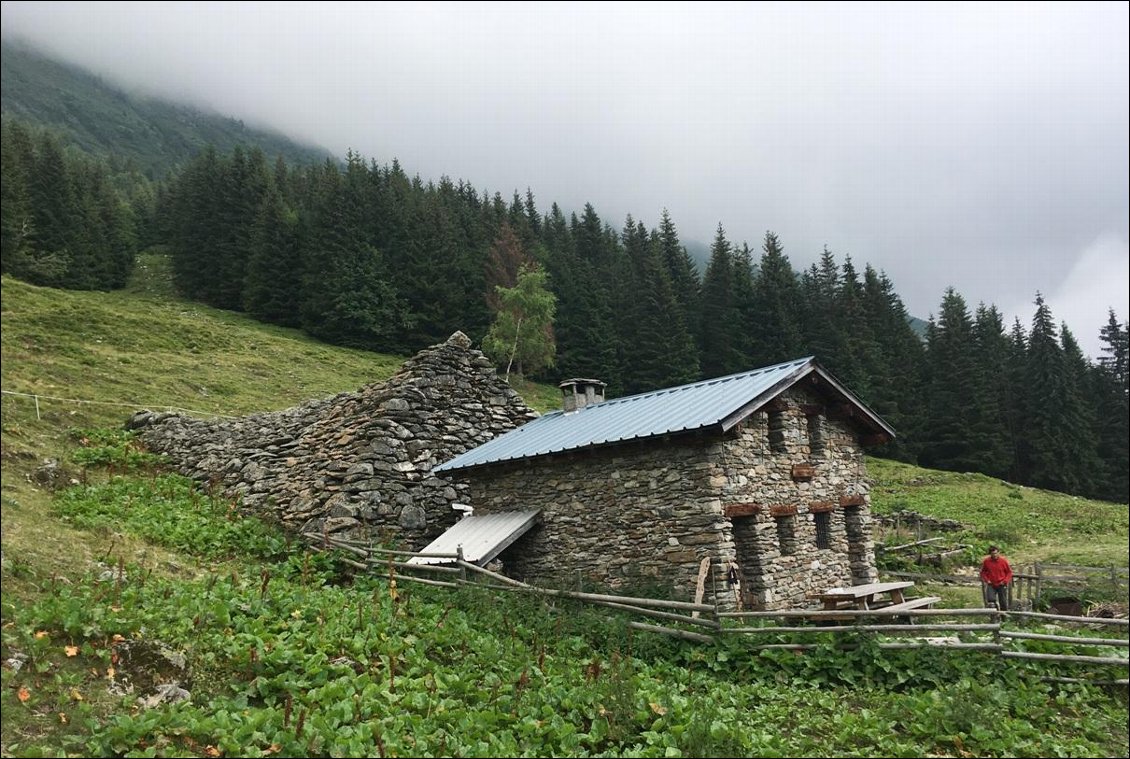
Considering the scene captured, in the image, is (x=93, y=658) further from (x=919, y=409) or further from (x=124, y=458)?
(x=919, y=409)

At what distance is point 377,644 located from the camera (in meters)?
9.02

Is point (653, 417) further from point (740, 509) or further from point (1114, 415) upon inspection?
point (1114, 415)

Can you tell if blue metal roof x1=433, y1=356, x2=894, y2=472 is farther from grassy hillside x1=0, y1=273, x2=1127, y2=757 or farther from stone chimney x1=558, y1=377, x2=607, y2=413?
grassy hillside x1=0, y1=273, x2=1127, y2=757

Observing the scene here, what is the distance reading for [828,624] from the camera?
11.7m

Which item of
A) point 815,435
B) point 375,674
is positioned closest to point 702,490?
point 815,435

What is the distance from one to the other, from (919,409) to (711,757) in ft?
175

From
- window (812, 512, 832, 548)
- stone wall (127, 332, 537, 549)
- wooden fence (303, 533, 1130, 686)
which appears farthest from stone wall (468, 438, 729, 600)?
window (812, 512, 832, 548)

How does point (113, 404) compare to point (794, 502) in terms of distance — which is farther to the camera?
point (113, 404)

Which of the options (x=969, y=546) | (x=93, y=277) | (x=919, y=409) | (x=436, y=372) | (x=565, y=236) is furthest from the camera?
(x=565, y=236)

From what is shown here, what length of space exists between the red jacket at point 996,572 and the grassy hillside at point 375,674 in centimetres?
495

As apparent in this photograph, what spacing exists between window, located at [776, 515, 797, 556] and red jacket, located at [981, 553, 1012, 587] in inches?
140

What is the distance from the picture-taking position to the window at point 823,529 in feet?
49.7

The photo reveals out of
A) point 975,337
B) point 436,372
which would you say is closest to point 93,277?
point 436,372

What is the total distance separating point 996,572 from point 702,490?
6.30 metres
